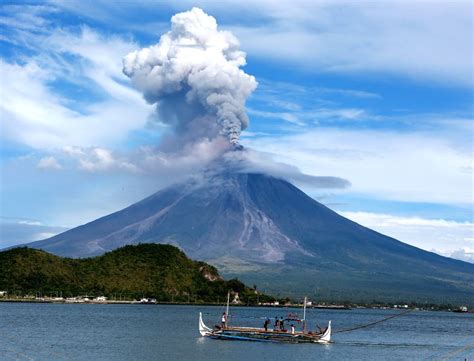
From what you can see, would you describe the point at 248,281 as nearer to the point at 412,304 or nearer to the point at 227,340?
the point at 412,304

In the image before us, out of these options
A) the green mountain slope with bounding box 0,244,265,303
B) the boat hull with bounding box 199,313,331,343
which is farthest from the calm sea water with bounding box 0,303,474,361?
the green mountain slope with bounding box 0,244,265,303

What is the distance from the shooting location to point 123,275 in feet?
461

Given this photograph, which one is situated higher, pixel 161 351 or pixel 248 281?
pixel 248 281

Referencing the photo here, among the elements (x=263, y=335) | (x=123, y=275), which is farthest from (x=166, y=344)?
(x=123, y=275)

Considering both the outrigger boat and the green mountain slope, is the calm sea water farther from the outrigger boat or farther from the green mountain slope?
the green mountain slope

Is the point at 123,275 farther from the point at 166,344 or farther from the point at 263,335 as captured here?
the point at 166,344

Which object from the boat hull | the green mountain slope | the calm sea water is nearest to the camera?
the calm sea water

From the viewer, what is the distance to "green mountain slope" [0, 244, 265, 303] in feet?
423

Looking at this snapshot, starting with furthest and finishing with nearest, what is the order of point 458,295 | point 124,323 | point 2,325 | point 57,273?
point 458,295 < point 57,273 < point 124,323 < point 2,325

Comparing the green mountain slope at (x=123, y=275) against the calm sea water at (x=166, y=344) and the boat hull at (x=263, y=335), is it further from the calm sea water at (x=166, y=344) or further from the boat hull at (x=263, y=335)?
the boat hull at (x=263, y=335)

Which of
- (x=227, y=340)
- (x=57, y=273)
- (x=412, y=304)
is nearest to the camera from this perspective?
(x=227, y=340)

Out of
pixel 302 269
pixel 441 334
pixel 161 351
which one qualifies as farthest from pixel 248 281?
pixel 161 351

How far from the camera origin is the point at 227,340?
6338 centimetres

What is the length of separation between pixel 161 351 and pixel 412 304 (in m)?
122
